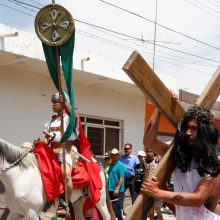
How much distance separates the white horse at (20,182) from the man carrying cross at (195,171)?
12.4ft

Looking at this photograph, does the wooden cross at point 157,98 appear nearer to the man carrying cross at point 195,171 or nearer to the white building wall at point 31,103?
the man carrying cross at point 195,171

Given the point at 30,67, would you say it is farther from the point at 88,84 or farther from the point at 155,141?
the point at 155,141

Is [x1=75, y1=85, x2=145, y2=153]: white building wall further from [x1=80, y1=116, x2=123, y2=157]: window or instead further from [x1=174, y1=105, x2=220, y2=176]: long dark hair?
[x1=174, y1=105, x2=220, y2=176]: long dark hair

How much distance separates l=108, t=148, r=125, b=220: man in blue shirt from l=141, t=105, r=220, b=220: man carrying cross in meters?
6.25

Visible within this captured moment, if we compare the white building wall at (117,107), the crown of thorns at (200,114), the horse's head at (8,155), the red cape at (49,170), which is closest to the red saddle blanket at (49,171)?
the red cape at (49,170)

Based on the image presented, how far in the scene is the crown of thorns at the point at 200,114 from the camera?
2.99 meters

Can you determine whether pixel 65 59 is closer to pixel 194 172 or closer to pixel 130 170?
pixel 194 172

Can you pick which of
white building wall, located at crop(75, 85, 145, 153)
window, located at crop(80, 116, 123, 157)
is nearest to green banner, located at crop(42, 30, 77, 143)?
white building wall, located at crop(75, 85, 145, 153)

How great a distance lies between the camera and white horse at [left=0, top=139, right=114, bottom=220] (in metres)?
6.42

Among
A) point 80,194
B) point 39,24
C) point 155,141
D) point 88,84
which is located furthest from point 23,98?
point 155,141

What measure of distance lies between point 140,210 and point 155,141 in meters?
0.57

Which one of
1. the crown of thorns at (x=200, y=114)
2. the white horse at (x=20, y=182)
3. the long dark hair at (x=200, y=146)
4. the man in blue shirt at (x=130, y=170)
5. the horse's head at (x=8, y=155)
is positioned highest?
the crown of thorns at (x=200, y=114)

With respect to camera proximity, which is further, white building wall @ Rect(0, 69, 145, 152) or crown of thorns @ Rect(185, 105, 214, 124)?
white building wall @ Rect(0, 69, 145, 152)

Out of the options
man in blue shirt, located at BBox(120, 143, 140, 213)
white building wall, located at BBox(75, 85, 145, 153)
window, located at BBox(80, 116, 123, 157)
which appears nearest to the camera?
man in blue shirt, located at BBox(120, 143, 140, 213)
